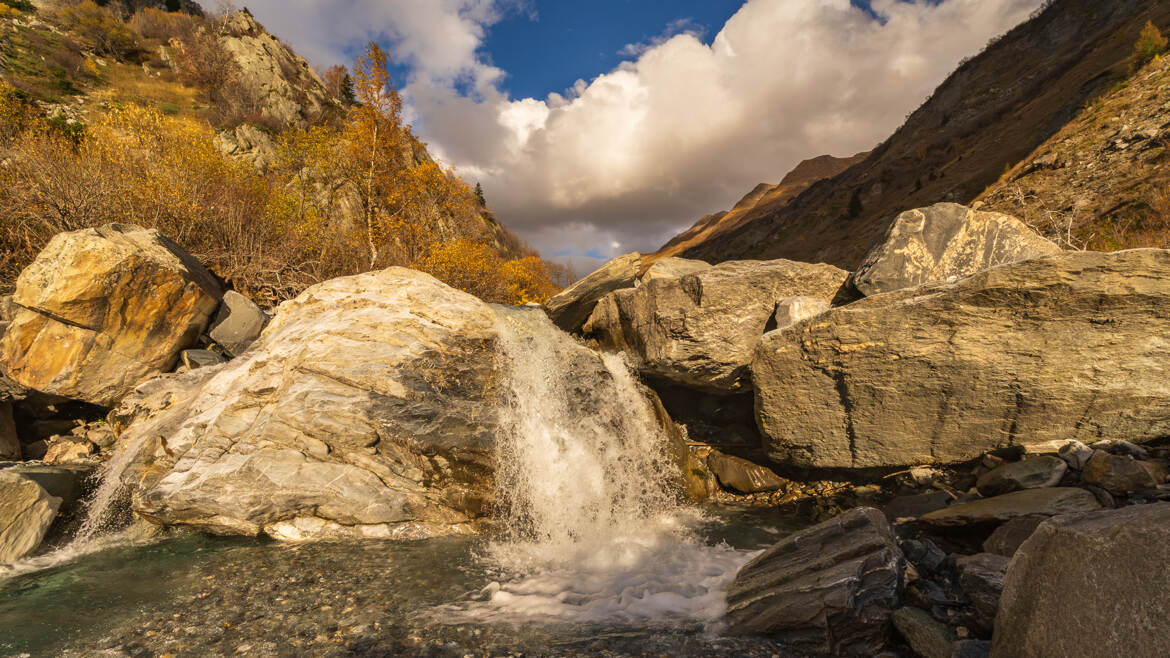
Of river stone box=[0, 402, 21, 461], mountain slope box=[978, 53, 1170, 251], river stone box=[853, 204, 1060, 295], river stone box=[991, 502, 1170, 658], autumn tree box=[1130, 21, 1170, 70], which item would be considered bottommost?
river stone box=[991, 502, 1170, 658]

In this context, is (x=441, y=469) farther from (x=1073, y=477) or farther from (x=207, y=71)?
(x=207, y=71)

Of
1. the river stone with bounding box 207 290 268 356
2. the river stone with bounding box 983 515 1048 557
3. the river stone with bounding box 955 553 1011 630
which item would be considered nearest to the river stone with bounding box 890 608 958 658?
the river stone with bounding box 955 553 1011 630

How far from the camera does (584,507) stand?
8.26 m

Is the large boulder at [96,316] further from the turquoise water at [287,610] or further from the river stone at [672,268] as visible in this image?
the river stone at [672,268]

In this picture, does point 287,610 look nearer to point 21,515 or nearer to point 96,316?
point 21,515

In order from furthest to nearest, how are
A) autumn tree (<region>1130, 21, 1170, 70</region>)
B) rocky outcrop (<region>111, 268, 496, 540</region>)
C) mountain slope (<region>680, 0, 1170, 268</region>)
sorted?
mountain slope (<region>680, 0, 1170, 268</region>), autumn tree (<region>1130, 21, 1170, 70</region>), rocky outcrop (<region>111, 268, 496, 540</region>)

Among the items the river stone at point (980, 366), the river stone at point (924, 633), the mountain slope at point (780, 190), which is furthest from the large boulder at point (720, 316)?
the mountain slope at point (780, 190)

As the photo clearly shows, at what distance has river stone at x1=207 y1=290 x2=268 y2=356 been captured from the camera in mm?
10438

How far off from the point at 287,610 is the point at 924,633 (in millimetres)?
6572

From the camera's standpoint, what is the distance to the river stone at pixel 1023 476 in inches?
243

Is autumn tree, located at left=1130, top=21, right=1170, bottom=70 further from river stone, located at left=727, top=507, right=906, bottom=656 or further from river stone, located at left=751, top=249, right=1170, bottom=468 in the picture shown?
river stone, located at left=727, top=507, right=906, bottom=656

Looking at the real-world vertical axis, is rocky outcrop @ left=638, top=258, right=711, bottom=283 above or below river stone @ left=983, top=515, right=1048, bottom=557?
above

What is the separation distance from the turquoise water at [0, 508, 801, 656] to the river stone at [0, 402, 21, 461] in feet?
13.0

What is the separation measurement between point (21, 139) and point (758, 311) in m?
20.3
